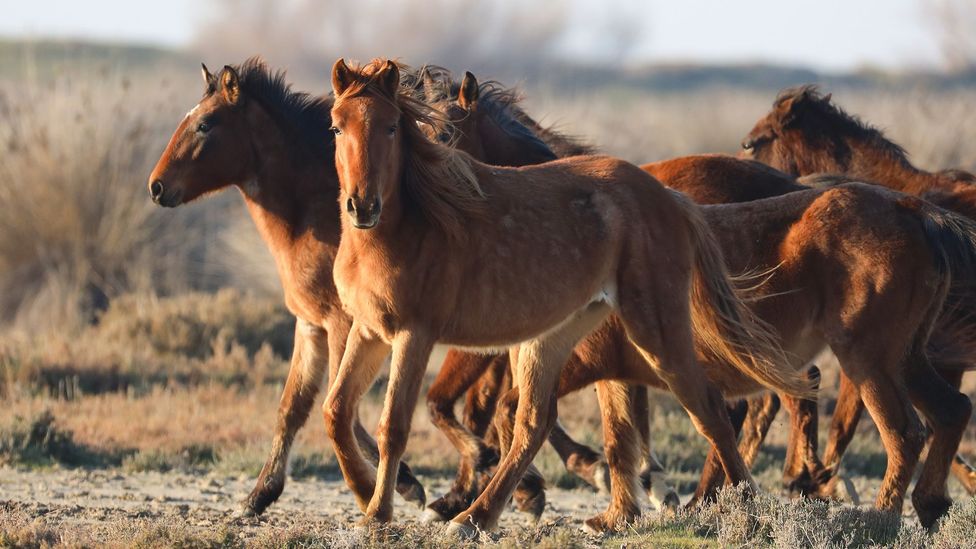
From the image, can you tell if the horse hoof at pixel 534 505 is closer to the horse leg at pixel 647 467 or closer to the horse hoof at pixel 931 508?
the horse leg at pixel 647 467

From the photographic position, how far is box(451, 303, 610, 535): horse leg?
264 inches

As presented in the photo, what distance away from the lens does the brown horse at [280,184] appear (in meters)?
7.55

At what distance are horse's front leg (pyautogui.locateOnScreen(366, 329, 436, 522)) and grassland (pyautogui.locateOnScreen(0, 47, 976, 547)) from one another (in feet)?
0.55

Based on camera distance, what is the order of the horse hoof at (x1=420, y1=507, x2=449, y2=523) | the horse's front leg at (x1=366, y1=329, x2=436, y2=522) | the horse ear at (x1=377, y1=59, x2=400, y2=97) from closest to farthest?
Result: the horse's front leg at (x1=366, y1=329, x2=436, y2=522) < the horse ear at (x1=377, y1=59, x2=400, y2=97) < the horse hoof at (x1=420, y1=507, x2=449, y2=523)

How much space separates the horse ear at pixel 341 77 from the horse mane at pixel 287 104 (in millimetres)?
1685

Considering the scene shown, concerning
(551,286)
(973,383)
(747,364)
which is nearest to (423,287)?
(551,286)

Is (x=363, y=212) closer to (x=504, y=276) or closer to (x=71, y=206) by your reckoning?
(x=504, y=276)

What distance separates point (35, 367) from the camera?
11742 millimetres

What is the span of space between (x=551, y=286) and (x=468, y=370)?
1.78 metres

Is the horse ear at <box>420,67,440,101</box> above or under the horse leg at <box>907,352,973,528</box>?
above

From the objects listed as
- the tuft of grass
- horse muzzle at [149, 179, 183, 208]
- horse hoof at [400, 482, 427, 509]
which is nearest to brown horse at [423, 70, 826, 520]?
horse hoof at [400, 482, 427, 509]

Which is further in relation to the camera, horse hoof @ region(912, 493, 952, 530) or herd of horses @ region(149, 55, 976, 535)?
horse hoof @ region(912, 493, 952, 530)

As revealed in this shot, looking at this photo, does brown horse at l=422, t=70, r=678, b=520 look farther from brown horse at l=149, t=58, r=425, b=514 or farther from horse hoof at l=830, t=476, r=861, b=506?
horse hoof at l=830, t=476, r=861, b=506

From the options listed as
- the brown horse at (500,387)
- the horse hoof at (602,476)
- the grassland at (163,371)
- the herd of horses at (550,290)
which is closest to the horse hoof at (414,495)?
Result: the herd of horses at (550,290)
